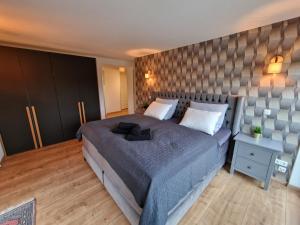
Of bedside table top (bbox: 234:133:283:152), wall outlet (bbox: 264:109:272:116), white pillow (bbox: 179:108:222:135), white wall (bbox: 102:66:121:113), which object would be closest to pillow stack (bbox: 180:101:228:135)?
white pillow (bbox: 179:108:222:135)

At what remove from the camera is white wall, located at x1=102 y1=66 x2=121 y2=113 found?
574 centimetres

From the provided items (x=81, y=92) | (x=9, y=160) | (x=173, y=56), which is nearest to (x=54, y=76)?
(x=81, y=92)

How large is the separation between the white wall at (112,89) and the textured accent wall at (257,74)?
3.71m

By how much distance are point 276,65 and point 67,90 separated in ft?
12.9

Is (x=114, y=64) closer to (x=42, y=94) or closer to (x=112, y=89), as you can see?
(x=112, y=89)

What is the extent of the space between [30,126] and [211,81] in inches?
151

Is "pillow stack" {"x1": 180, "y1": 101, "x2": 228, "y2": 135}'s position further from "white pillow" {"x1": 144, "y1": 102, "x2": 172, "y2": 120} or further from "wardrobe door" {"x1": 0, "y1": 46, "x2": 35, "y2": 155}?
"wardrobe door" {"x1": 0, "y1": 46, "x2": 35, "y2": 155}

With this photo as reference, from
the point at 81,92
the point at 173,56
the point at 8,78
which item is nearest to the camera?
the point at 8,78

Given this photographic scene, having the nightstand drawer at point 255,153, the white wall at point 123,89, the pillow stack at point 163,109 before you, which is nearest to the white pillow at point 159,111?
the pillow stack at point 163,109

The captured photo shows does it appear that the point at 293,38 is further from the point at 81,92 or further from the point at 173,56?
the point at 81,92

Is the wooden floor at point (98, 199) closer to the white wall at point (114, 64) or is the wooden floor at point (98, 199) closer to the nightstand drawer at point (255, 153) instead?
the nightstand drawer at point (255, 153)

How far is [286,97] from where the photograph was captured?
71.6 inches

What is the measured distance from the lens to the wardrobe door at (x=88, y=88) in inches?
131

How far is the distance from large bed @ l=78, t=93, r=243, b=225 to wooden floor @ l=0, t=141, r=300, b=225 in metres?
0.15
